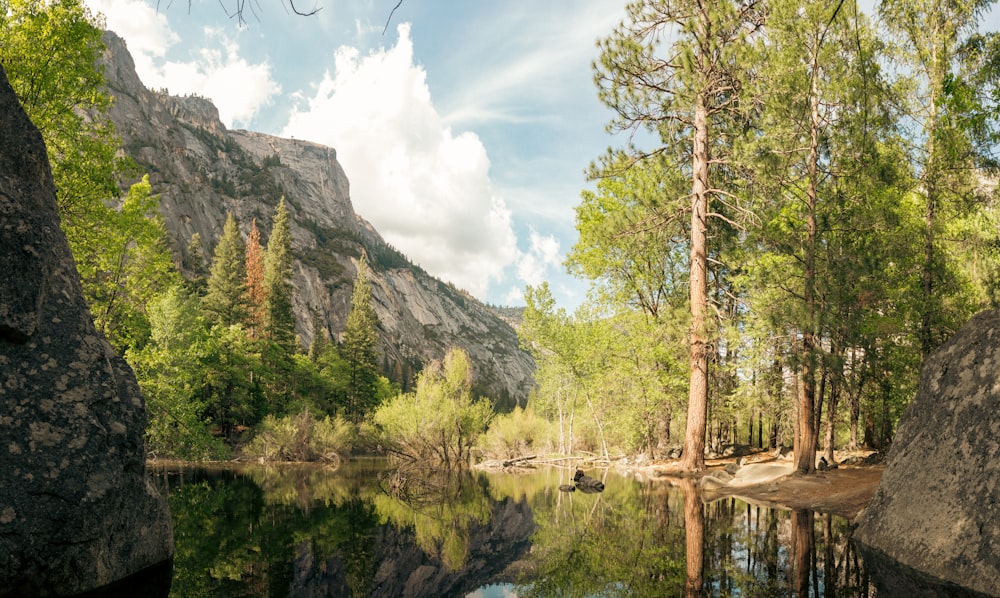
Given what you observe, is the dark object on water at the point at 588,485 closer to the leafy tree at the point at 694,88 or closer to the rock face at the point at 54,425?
the leafy tree at the point at 694,88

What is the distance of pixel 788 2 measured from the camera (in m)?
15.0

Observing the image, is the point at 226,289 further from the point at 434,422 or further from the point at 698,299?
the point at 698,299

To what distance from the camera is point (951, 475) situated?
6352 millimetres

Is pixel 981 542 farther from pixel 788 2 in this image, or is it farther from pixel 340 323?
pixel 340 323

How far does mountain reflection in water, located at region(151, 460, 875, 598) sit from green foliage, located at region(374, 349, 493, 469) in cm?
1660

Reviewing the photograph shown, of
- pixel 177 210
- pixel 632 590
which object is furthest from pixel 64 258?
pixel 177 210

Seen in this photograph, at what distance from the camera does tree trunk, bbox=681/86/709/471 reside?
16.7 meters

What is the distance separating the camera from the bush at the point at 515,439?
36469mm

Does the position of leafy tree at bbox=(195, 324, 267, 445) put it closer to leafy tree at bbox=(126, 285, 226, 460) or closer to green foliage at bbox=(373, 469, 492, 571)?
leafy tree at bbox=(126, 285, 226, 460)

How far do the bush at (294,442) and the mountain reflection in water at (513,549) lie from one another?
2698 cm

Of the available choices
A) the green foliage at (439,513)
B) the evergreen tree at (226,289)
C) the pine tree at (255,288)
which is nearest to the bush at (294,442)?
the evergreen tree at (226,289)

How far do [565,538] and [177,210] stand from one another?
4746 inches

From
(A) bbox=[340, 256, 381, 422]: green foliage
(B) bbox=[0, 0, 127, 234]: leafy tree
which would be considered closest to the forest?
(B) bbox=[0, 0, 127, 234]: leafy tree

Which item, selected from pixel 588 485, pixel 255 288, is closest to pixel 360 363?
pixel 255 288
